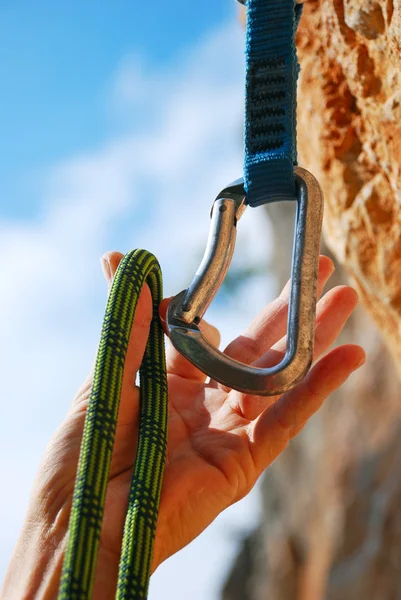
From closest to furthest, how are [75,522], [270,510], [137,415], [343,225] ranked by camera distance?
[75,522], [137,415], [343,225], [270,510]

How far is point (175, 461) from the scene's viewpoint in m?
0.94

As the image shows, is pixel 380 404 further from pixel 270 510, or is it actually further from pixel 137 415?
pixel 137 415

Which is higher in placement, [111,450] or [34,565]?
[111,450]

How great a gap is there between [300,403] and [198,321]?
21cm

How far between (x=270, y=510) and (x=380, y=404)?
3.65 feet

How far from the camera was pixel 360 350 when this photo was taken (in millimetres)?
955

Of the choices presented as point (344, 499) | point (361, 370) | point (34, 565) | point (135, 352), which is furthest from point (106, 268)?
point (344, 499)

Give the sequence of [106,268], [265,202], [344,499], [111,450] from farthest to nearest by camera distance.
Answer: [344,499] < [106,268] < [265,202] < [111,450]

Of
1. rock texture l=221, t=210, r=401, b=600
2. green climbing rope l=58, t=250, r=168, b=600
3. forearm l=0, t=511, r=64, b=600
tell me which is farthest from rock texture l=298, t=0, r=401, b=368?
rock texture l=221, t=210, r=401, b=600

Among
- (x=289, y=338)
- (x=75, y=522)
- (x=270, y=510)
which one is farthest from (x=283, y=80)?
(x=270, y=510)

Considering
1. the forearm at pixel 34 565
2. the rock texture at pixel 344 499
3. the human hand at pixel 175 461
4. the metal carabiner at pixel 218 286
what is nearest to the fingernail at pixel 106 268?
the human hand at pixel 175 461

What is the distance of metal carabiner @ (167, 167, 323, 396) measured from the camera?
29.7 inches

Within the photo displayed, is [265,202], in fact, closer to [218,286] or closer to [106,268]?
[218,286]

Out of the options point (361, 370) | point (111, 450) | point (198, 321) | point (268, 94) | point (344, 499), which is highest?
point (361, 370)
